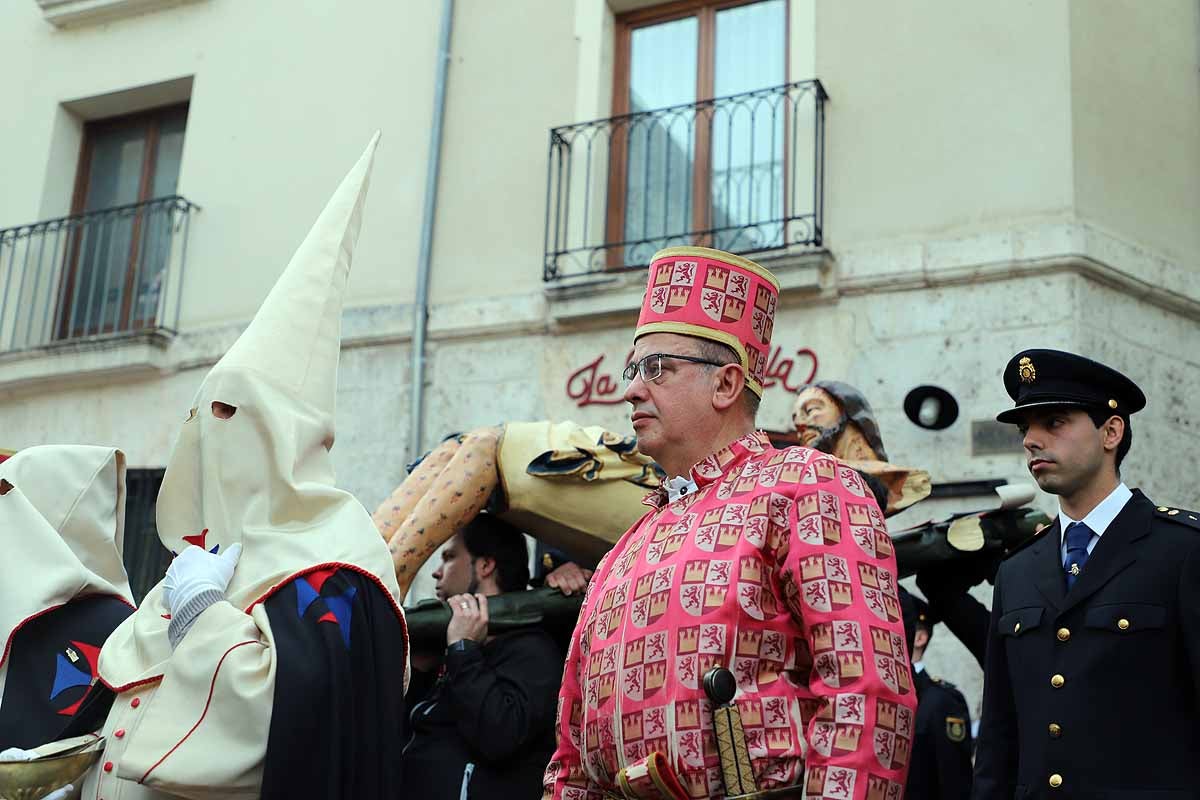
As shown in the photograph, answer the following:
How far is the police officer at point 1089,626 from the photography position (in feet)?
10.4

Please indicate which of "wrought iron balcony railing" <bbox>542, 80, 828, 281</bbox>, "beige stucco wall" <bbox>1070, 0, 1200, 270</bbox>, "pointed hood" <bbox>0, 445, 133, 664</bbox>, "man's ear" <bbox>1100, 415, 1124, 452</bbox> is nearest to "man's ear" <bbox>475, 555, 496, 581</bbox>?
"pointed hood" <bbox>0, 445, 133, 664</bbox>

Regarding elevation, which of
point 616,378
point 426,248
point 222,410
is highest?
point 426,248

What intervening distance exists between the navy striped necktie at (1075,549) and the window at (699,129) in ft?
17.8

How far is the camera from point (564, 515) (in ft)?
15.6

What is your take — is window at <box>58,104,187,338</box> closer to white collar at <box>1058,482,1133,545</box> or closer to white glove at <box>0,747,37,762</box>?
white glove at <box>0,747,37,762</box>

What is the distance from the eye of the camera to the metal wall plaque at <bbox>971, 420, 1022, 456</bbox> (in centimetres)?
771

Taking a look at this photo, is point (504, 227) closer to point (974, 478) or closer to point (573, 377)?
point (573, 377)

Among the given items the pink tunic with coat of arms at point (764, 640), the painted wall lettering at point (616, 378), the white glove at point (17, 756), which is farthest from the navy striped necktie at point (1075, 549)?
the painted wall lettering at point (616, 378)

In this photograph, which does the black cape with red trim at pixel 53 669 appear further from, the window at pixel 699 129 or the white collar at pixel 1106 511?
the window at pixel 699 129

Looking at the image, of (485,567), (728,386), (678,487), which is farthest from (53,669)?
(728,386)

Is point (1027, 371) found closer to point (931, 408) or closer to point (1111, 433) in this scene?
point (1111, 433)

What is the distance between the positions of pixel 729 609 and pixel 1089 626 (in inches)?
37.2

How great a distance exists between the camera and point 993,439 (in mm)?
7758

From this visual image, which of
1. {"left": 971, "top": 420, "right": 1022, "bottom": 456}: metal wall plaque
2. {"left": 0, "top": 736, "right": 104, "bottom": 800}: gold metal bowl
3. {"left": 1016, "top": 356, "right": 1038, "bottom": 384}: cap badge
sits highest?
{"left": 971, "top": 420, "right": 1022, "bottom": 456}: metal wall plaque
